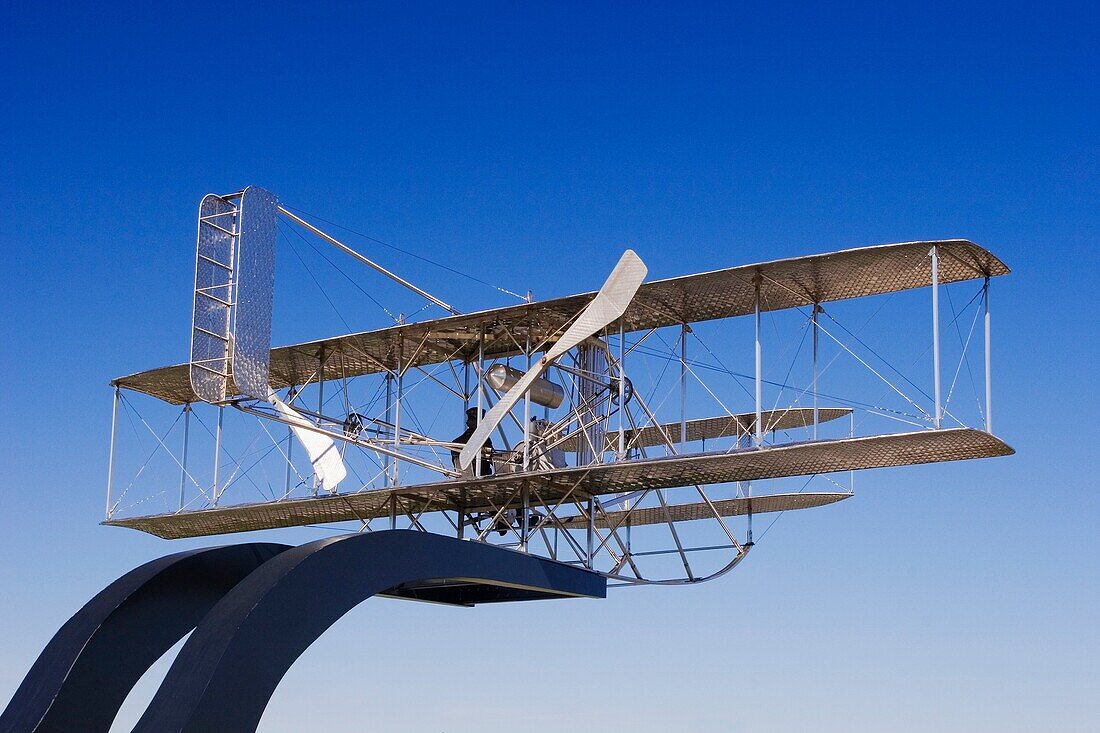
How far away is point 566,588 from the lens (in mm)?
30609

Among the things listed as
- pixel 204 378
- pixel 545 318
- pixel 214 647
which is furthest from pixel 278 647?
pixel 545 318

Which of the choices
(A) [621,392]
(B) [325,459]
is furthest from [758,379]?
(B) [325,459]

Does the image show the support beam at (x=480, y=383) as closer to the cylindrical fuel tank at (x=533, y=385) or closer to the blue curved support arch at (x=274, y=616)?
the cylindrical fuel tank at (x=533, y=385)

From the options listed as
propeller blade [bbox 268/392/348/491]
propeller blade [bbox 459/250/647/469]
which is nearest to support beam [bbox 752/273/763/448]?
propeller blade [bbox 459/250/647/469]

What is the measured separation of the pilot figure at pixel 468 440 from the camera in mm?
31922

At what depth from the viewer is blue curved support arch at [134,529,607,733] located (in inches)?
832

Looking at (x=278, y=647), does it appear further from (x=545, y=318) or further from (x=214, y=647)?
(x=545, y=318)

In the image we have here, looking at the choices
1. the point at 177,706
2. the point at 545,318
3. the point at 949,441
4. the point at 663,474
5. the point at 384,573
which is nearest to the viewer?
the point at 177,706

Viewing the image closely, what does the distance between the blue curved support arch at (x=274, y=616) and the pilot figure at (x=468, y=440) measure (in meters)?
4.89

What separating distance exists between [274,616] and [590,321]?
32.2 feet

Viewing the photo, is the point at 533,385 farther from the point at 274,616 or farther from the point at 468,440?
the point at 274,616

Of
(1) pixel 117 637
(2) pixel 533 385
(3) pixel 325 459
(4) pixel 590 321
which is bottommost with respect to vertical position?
(1) pixel 117 637

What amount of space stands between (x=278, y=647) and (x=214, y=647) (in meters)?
1.16

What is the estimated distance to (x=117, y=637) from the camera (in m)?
26.1
